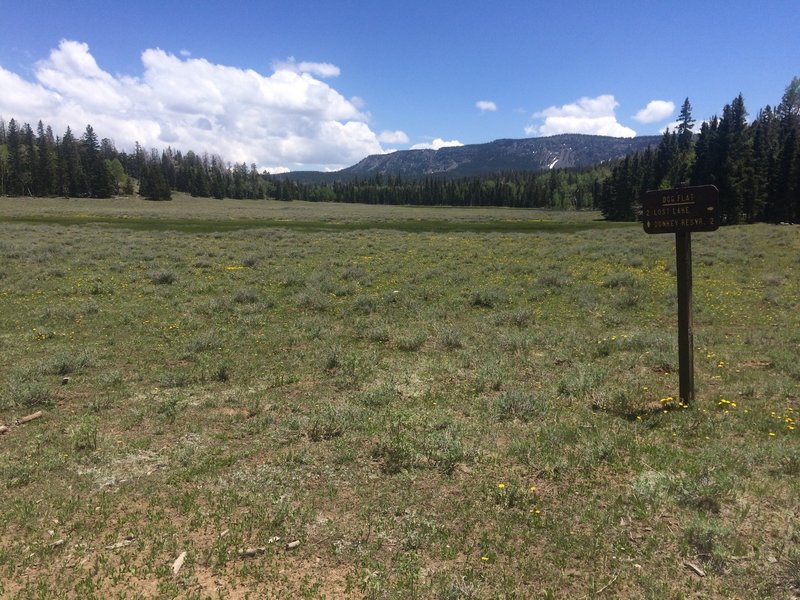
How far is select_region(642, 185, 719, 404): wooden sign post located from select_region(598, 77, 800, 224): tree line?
55.1 metres

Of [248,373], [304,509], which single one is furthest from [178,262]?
[304,509]

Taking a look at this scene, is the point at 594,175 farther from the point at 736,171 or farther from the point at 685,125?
the point at 736,171

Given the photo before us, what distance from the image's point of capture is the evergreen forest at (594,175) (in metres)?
68.5

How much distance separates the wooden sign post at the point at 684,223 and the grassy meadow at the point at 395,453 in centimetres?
85

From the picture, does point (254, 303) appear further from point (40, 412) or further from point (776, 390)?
point (776, 390)

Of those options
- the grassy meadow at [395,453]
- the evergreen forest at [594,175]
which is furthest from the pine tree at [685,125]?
the grassy meadow at [395,453]

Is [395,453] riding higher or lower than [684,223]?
Result: lower

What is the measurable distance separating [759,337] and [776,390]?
4.53 m

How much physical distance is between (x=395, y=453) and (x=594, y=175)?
200122 millimetres

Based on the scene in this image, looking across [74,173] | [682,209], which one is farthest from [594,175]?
[682,209]

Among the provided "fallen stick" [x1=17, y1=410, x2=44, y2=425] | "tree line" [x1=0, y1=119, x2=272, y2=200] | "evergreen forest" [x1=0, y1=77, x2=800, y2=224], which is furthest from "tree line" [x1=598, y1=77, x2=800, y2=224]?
"tree line" [x1=0, y1=119, x2=272, y2=200]

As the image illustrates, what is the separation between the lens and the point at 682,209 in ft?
25.2

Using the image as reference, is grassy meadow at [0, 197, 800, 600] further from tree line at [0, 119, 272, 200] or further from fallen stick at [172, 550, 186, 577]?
tree line at [0, 119, 272, 200]

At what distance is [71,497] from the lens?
19.0 ft
